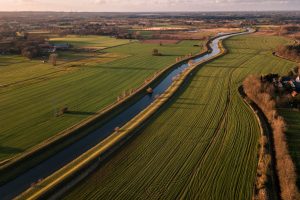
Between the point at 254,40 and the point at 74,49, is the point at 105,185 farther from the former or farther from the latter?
the point at 254,40

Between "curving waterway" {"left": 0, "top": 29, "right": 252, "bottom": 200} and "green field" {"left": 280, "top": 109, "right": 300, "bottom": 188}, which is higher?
"green field" {"left": 280, "top": 109, "right": 300, "bottom": 188}

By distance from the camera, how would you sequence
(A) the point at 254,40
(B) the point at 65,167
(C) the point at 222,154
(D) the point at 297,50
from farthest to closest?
(A) the point at 254,40 < (D) the point at 297,50 < (C) the point at 222,154 < (B) the point at 65,167

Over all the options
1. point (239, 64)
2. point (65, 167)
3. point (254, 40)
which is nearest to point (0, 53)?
point (239, 64)

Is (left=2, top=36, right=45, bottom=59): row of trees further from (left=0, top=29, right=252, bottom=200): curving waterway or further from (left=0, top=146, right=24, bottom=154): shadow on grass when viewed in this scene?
(left=0, top=146, right=24, bottom=154): shadow on grass

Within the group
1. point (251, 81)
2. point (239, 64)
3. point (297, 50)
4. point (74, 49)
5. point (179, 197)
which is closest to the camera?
point (179, 197)

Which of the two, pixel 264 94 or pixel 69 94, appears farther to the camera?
pixel 69 94

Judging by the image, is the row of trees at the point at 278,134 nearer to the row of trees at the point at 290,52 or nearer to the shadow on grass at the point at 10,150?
the shadow on grass at the point at 10,150

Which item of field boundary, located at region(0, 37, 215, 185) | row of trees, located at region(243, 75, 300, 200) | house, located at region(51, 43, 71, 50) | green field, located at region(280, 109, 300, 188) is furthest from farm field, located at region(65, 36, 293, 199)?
house, located at region(51, 43, 71, 50)
